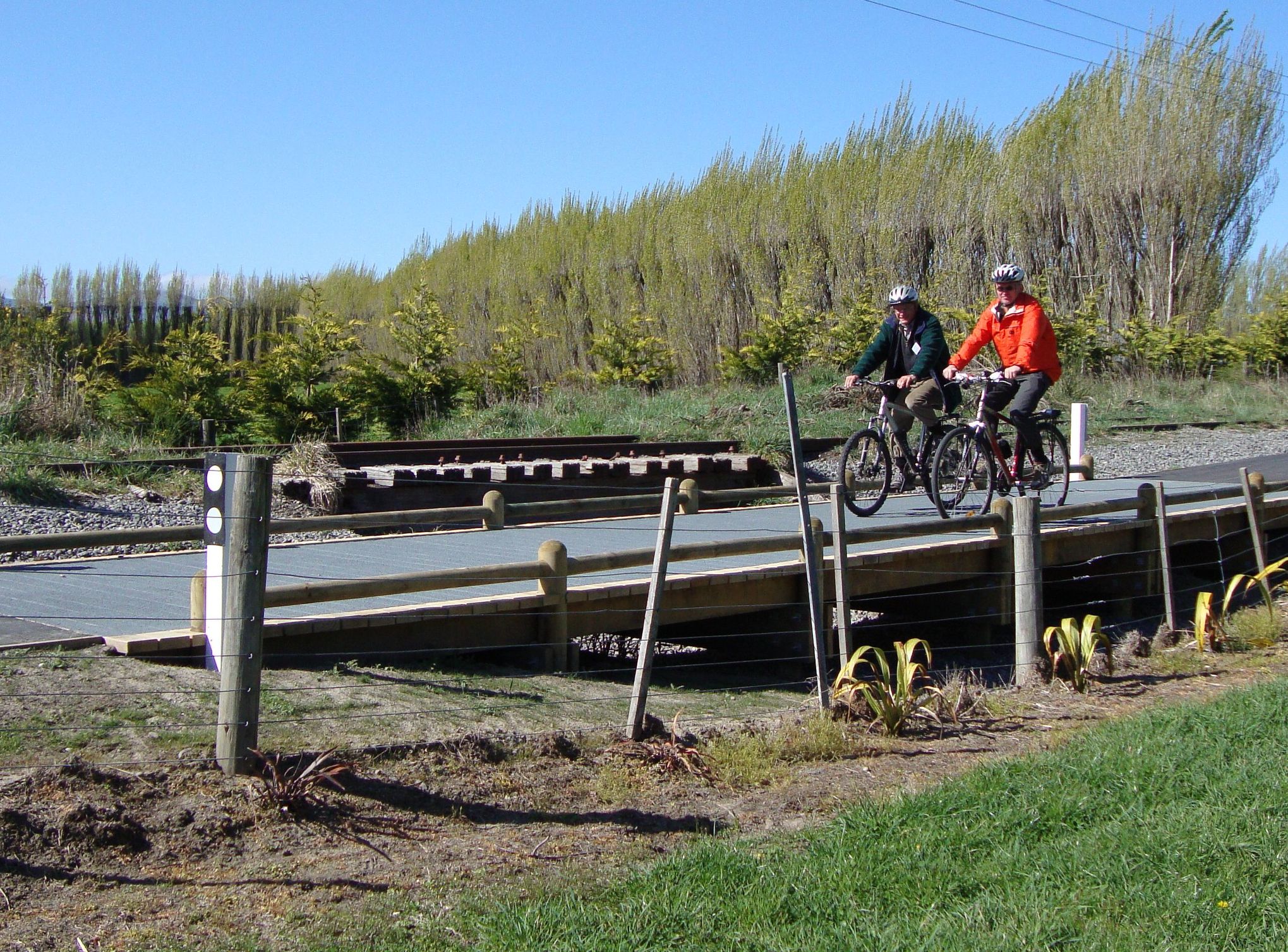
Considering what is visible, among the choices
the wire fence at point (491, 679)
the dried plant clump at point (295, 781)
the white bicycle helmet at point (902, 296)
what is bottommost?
the dried plant clump at point (295, 781)

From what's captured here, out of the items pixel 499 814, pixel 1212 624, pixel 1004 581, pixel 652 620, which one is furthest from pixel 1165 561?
pixel 499 814

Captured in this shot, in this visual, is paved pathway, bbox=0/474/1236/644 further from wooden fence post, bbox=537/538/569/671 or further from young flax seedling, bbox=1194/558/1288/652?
young flax seedling, bbox=1194/558/1288/652

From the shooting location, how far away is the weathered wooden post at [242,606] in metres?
5.29

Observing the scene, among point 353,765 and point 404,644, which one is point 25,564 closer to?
point 404,644

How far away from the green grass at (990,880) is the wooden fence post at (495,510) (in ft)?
17.2

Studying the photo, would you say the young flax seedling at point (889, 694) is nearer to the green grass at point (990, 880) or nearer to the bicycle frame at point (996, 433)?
the green grass at point (990, 880)

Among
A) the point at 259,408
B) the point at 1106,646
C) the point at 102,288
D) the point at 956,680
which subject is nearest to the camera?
the point at 956,680

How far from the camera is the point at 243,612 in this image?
5324 mm

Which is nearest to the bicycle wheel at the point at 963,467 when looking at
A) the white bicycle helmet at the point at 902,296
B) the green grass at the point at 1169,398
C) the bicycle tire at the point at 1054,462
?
the bicycle tire at the point at 1054,462

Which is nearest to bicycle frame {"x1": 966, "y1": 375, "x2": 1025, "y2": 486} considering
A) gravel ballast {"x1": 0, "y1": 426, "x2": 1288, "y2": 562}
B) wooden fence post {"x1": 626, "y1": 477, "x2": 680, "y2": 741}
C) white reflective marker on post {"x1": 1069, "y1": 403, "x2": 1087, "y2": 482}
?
wooden fence post {"x1": 626, "y1": 477, "x2": 680, "y2": 741}

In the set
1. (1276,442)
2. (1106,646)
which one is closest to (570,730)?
(1106,646)

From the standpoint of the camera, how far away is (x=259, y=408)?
20859 millimetres

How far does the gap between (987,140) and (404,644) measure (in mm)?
27416

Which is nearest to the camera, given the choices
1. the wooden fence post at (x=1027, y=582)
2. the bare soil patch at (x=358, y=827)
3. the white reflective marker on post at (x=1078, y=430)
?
the bare soil patch at (x=358, y=827)
